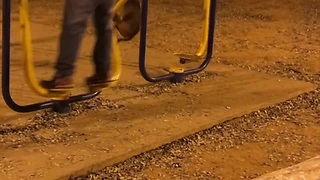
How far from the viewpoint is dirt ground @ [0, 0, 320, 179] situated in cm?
285

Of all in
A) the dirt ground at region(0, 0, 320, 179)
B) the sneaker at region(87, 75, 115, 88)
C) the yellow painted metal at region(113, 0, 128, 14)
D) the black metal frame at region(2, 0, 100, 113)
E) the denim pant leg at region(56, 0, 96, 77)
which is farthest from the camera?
the yellow painted metal at region(113, 0, 128, 14)

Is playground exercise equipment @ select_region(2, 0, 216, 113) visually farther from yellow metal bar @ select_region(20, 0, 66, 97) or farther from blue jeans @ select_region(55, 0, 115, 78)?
blue jeans @ select_region(55, 0, 115, 78)

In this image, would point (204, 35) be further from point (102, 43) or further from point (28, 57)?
point (28, 57)

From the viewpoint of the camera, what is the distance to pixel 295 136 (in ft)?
10.6

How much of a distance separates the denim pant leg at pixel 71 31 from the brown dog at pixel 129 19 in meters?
0.69

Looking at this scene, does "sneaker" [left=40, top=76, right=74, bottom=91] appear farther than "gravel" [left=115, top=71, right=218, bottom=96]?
No


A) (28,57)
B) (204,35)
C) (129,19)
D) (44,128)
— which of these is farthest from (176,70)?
(28,57)

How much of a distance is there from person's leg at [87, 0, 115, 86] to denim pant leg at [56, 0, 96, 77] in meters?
0.10

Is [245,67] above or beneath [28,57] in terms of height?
beneath

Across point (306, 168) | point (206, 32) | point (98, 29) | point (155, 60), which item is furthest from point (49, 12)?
point (306, 168)

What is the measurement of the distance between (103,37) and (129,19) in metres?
0.58

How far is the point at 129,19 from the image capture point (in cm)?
322

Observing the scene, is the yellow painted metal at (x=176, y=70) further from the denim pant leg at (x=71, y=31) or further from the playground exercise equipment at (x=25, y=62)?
the denim pant leg at (x=71, y=31)

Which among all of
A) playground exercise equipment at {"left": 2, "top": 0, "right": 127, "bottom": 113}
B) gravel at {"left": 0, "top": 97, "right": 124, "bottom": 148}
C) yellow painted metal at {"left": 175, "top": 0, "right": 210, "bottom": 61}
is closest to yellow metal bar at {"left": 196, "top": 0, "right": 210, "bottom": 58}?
yellow painted metal at {"left": 175, "top": 0, "right": 210, "bottom": 61}
